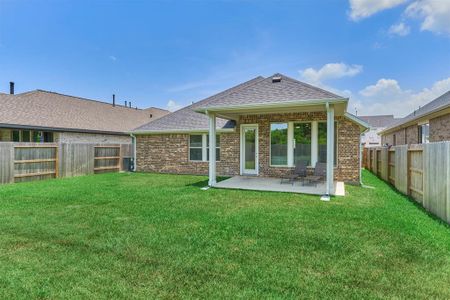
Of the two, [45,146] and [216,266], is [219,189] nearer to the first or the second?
[216,266]

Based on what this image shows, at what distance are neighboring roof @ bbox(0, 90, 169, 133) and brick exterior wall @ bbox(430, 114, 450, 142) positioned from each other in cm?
2009

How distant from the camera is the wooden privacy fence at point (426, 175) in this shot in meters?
5.78

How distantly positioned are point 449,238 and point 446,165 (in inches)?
66.8

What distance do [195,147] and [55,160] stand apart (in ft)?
24.2

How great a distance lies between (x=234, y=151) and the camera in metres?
13.9

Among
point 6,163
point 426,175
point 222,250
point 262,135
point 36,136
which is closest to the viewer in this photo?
point 222,250

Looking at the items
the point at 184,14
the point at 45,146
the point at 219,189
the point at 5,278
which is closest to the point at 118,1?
the point at 184,14

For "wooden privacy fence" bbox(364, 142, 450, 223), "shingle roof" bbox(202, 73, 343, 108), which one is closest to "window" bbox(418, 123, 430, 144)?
"wooden privacy fence" bbox(364, 142, 450, 223)

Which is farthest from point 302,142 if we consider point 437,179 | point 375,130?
point 375,130

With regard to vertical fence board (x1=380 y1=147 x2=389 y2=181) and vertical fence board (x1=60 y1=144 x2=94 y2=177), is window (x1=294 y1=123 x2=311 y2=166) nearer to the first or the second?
vertical fence board (x1=380 y1=147 x2=389 y2=181)

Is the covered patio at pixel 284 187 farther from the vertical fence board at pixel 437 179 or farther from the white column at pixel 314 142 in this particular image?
the vertical fence board at pixel 437 179

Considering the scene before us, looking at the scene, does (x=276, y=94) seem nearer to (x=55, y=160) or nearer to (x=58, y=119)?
(x=55, y=160)

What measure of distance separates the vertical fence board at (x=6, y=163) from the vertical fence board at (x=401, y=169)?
52.5 feet

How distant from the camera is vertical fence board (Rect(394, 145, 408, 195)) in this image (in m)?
8.99
